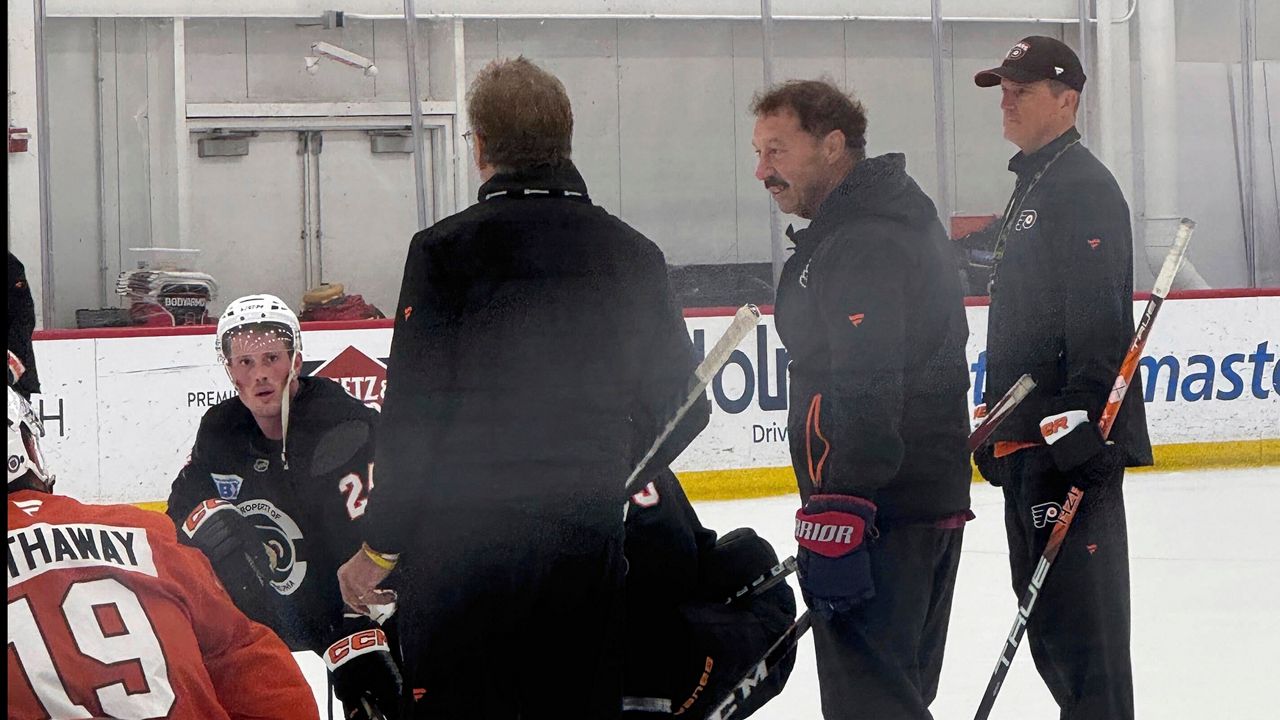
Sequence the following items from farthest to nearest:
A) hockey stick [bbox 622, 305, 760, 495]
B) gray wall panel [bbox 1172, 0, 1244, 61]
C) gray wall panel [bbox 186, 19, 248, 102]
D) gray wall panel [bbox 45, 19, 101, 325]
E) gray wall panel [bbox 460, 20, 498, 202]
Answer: gray wall panel [bbox 186, 19, 248, 102] < gray wall panel [bbox 460, 20, 498, 202] < gray wall panel [bbox 1172, 0, 1244, 61] < gray wall panel [bbox 45, 19, 101, 325] < hockey stick [bbox 622, 305, 760, 495]

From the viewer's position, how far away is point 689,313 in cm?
269

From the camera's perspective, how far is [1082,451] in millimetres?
1796

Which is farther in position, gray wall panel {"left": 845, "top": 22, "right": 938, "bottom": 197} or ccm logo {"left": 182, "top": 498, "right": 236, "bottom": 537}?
gray wall panel {"left": 845, "top": 22, "right": 938, "bottom": 197}

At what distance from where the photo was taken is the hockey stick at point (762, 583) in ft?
5.13

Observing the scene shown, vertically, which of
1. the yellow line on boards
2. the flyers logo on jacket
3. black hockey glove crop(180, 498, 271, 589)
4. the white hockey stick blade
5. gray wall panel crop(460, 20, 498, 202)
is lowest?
the yellow line on boards

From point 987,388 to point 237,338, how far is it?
3.28 ft

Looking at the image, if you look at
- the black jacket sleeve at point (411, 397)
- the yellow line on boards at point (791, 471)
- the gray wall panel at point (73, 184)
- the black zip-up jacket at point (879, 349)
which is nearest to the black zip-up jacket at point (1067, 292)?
the black zip-up jacket at point (879, 349)

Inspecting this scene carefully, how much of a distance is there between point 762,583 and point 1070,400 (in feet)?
1.64

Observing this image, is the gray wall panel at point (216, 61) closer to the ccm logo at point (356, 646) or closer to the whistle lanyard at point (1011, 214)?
the ccm logo at point (356, 646)

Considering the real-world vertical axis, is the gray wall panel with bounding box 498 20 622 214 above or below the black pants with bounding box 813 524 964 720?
above

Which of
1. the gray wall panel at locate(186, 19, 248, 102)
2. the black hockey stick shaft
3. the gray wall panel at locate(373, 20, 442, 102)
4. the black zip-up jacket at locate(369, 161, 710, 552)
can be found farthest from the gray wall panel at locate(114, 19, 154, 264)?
the black hockey stick shaft

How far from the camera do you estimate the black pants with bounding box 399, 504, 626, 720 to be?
1315mm

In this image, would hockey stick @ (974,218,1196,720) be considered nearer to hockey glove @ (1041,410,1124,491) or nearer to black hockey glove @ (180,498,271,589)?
hockey glove @ (1041,410,1124,491)

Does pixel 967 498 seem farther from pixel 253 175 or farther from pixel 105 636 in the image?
pixel 253 175
